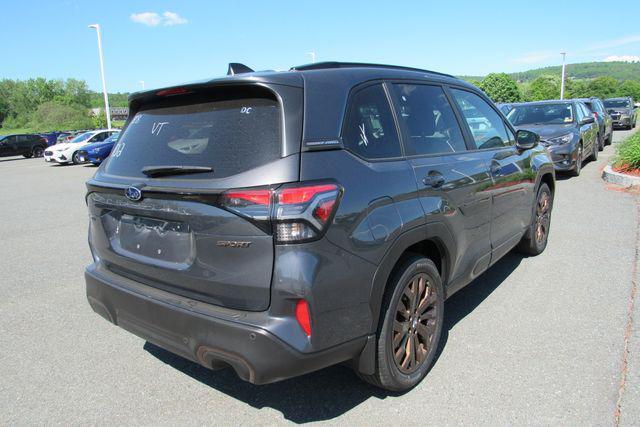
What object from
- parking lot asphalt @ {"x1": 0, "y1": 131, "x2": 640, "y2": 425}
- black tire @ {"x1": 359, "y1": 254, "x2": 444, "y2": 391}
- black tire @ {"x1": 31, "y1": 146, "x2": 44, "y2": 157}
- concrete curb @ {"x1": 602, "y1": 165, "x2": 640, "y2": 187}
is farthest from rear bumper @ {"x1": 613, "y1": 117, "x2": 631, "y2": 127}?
black tire @ {"x1": 31, "y1": 146, "x2": 44, "y2": 157}

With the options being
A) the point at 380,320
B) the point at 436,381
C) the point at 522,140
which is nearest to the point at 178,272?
the point at 380,320

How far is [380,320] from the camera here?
2.68 m

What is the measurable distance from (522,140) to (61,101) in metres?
118

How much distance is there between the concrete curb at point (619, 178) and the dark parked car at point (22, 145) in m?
35.8

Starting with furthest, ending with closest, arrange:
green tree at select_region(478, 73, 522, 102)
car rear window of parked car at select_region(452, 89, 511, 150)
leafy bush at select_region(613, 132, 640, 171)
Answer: green tree at select_region(478, 73, 522, 102), leafy bush at select_region(613, 132, 640, 171), car rear window of parked car at select_region(452, 89, 511, 150)

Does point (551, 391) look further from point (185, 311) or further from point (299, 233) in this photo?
point (185, 311)

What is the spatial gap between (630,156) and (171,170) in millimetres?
10432

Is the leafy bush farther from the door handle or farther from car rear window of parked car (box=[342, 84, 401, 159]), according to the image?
car rear window of parked car (box=[342, 84, 401, 159])

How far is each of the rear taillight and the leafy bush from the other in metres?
9.99

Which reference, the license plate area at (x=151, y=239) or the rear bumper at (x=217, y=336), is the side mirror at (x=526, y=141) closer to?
the rear bumper at (x=217, y=336)

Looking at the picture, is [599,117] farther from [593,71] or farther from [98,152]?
[593,71]

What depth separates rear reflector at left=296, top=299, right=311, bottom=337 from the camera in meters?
2.21

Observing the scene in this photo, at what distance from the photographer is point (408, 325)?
2.93 metres


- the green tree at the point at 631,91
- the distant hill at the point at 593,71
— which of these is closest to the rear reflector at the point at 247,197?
the green tree at the point at 631,91
